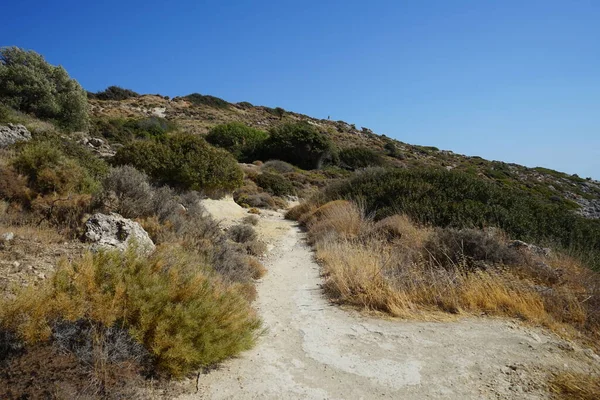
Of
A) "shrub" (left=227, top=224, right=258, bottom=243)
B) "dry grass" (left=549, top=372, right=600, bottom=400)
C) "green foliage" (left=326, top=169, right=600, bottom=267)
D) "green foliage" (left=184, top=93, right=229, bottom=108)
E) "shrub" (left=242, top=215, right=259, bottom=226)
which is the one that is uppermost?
"green foliage" (left=184, top=93, right=229, bottom=108)

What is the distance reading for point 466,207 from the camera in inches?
377

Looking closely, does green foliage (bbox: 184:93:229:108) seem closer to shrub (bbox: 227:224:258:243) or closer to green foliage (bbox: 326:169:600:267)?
green foliage (bbox: 326:169:600:267)

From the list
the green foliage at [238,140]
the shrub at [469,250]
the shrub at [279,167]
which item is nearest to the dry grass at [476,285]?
the shrub at [469,250]

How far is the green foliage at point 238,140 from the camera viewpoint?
3170cm

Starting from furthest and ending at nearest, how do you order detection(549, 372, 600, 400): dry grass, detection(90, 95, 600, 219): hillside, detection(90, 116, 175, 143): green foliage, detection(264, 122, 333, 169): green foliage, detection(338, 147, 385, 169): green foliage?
detection(90, 95, 600, 219): hillside → detection(338, 147, 385, 169): green foliage → detection(264, 122, 333, 169): green foliage → detection(90, 116, 175, 143): green foliage → detection(549, 372, 600, 400): dry grass

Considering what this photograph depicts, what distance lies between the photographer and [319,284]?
6336 millimetres

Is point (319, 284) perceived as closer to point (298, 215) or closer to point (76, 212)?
point (76, 212)

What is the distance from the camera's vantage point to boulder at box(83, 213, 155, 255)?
194 inches

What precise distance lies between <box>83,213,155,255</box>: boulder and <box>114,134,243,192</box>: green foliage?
18.7ft

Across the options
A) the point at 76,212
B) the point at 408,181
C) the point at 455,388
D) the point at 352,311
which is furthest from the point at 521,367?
the point at 408,181

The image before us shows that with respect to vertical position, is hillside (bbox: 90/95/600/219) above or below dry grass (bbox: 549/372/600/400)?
above

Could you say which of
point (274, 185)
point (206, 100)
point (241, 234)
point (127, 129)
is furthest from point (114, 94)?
point (241, 234)

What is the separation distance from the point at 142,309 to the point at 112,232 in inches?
111

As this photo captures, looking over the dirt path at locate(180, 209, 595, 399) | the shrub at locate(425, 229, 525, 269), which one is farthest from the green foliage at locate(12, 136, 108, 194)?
the shrub at locate(425, 229, 525, 269)
